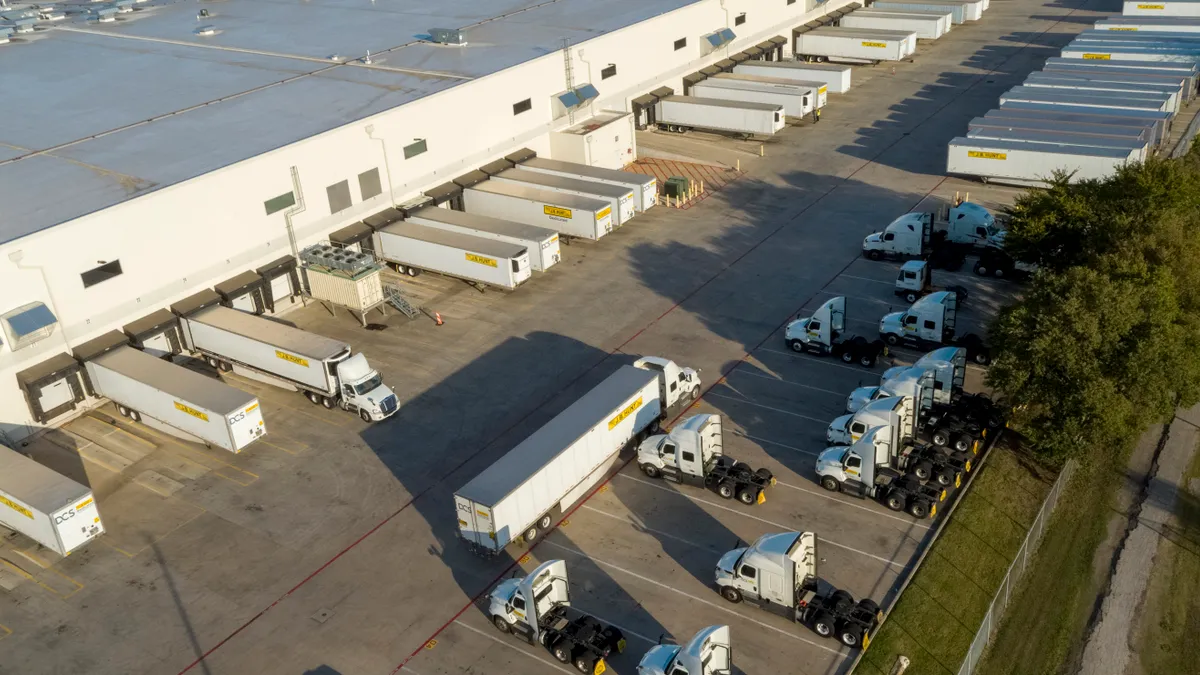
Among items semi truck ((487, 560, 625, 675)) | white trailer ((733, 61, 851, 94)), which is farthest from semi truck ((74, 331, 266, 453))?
white trailer ((733, 61, 851, 94))

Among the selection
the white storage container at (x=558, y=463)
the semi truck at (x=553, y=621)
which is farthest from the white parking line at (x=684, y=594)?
the semi truck at (x=553, y=621)

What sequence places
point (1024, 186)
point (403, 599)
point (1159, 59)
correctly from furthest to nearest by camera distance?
point (1159, 59) < point (1024, 186) < point (403, 599)

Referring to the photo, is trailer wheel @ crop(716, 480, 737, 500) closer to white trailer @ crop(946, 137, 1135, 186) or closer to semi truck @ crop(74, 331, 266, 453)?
semi truck @ crop(74, 331, 266, 453)

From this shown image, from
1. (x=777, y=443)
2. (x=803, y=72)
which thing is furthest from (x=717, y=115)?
(x=777, y=443)

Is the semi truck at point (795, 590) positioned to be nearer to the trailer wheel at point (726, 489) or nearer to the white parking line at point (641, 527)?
the white parking line at point (641, 527)

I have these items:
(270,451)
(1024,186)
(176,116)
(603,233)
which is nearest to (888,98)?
(1024,186)

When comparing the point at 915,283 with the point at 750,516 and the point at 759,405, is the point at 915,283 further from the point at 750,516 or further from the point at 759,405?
the point at 750,516

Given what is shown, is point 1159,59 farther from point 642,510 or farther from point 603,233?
point 642,510
